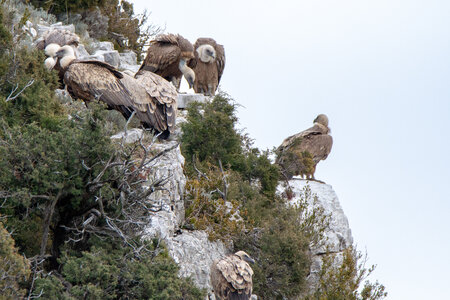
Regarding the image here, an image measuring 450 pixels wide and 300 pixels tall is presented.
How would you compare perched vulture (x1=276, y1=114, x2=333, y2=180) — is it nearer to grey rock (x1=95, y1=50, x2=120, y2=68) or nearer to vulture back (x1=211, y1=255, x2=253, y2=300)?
grey rock (x1=95, y1=50, x2=120, y2=68)

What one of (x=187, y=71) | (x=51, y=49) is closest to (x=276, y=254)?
(x=187, y=71)

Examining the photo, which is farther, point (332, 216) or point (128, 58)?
point (128, 58)

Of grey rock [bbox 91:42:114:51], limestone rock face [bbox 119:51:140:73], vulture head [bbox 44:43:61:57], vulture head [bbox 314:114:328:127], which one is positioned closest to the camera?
vulture head [bbox 44:43:61:57]

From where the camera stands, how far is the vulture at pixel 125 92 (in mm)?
12461

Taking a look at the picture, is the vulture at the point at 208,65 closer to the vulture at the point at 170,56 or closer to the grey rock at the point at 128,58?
the vulture at the point at 170,56

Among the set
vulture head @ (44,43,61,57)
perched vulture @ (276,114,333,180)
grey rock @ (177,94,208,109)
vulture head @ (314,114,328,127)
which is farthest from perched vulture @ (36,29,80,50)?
vulture head @ (314,114,328,127)

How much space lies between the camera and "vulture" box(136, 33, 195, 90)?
1574 centimetres

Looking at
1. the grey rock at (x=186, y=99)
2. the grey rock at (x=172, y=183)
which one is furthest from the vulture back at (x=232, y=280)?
the grey rock at (x=186, y=99)

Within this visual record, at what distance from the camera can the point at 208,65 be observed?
18.0 meters

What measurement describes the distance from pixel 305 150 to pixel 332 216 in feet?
5.40

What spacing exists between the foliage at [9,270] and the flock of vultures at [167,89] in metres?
2.72

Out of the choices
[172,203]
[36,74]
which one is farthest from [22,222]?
[36,74]

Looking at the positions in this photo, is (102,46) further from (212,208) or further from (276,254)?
(276,254)

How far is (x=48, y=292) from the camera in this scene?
856cm
